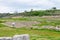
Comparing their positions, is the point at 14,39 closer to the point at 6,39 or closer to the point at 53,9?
the point at 6,39

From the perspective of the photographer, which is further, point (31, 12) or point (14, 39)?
point (31, 12)

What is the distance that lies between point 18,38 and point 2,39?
0.54 m

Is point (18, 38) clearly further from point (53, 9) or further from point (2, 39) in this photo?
point (53, 9)

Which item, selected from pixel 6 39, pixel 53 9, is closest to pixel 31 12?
pixel 53 9

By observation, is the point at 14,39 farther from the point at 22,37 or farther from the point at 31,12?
the point at 31,12

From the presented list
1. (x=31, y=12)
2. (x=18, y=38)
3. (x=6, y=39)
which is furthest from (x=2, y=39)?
(x=31, y=12)

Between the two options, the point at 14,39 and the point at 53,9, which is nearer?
the point at 14,39

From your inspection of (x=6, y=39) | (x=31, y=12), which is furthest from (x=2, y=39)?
(x=31, y=12)

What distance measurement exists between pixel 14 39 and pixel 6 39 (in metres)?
0.32

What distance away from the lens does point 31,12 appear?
12962 cm

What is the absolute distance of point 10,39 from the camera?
659 cm

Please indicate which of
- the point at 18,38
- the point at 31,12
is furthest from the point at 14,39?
the point at 31,12

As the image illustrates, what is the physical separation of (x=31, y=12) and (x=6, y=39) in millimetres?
123101

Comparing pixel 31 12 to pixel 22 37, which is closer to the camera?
pixel 22 37
